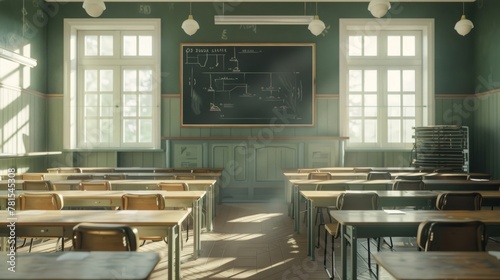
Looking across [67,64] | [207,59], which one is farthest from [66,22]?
[207,59]

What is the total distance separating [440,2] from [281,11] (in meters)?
3.40

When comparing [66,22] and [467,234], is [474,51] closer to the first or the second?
[467,234]

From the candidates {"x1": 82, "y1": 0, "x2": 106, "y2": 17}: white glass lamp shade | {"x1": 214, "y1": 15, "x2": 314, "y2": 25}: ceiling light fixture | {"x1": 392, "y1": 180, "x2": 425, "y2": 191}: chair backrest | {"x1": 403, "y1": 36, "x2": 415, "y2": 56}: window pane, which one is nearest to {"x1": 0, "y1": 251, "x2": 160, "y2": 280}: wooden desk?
{"x1": 392, "y1": 180, "x2": 425, "y2": 191}: chair backrest

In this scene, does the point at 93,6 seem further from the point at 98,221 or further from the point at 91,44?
the point at 91,44

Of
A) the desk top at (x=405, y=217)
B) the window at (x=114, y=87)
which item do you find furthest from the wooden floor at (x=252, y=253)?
the window at (x=114, y=87)

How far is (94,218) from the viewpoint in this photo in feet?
9.68

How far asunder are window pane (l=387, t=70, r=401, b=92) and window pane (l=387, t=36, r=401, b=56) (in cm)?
39

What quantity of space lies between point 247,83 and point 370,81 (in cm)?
269

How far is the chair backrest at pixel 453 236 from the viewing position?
8.24 feet

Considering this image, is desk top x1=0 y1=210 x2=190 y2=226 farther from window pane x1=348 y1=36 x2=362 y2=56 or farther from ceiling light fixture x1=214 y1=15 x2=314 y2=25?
window pane x1=348 y1=36 x2=362 y2=56

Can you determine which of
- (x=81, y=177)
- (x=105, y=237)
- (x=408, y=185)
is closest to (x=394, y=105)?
(x=408, y=185)

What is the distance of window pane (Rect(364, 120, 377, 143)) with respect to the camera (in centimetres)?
939

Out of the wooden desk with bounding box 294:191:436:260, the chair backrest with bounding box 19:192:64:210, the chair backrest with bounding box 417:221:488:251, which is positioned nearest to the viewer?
the chair backrest with bounding box 417:221:488:251

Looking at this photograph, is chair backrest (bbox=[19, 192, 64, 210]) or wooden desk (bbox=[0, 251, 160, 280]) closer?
wooden desk (bbox=[0, 251, 160, 280])
